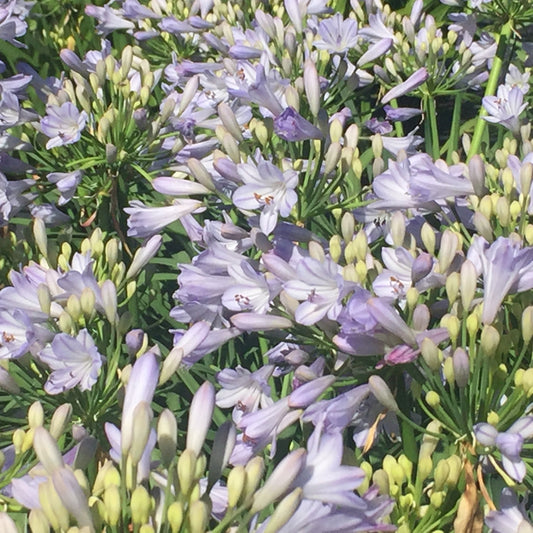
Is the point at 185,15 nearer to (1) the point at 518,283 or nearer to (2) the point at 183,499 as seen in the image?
(1) the point at 518,283

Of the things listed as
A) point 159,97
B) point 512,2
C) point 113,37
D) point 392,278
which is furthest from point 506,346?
point 113,37

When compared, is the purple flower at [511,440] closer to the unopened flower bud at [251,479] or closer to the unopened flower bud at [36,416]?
the unopened flower bud at [251,479]

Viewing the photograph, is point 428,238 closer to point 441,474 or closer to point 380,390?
point 380,390

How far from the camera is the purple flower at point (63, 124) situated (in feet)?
7.07

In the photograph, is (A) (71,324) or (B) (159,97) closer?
(A) (71,324)

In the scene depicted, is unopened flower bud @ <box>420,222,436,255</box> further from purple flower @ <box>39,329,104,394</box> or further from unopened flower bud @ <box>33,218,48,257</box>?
unopened flower bud @ <box>33,218,48,257</box>

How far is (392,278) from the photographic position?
1.43m

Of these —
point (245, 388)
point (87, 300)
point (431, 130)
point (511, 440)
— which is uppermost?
point (511, 440)

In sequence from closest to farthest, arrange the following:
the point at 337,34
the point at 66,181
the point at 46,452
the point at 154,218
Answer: the point at 46,452, the point at 154,218, the point at 66,181, the point at 337,34

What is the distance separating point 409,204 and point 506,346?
44 centimetres

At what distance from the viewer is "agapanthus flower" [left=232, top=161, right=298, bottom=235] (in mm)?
1666

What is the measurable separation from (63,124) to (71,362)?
3.23 feet

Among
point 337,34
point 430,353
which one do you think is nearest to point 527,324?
point 430,353

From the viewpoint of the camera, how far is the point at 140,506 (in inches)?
38.6
